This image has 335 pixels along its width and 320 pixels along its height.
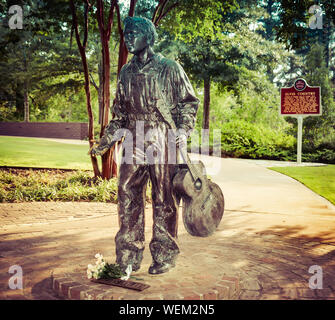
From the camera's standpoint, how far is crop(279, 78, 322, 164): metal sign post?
21.5m

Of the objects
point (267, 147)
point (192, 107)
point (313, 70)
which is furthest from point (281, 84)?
point (192, 107)

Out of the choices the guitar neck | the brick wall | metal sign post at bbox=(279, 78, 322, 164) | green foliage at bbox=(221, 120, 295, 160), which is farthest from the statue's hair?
the brick wall

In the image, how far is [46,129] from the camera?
1421 inches

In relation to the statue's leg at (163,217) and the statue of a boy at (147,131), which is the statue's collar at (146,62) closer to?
the statue of a boy at (147,131)

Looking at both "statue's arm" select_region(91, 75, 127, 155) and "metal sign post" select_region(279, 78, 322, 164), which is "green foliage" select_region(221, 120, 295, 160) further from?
"statue's arm" select_region(91, 75, 127, 155)

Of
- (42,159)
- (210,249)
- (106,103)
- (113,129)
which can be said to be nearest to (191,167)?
(113,129)

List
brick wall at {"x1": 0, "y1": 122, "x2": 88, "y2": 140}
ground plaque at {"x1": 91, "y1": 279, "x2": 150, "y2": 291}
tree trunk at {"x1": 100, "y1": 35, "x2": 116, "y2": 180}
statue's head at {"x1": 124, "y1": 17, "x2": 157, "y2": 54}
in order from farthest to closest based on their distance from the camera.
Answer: brick wall at {"x1": 0, "y1": 122, "x2": 88, "y2": 140} → tree trunk at {"x1": 100, "y1": 35, "x2": 116, "y2": 180} → statue's head at {"x1": 124, "y1": 17, "x2": 157, "y2": 54} → ground plaque at {"x1": 91, "y1": 279, "x2": 150, "y2": 291}

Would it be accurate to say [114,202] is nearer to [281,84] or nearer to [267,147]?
[267,147]

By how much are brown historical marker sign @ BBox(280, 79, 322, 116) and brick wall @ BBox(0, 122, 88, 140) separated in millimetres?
19787

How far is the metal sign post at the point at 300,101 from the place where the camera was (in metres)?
21.5

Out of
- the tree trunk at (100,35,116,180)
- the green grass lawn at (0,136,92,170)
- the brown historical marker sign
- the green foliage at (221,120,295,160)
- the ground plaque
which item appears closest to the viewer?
the ground plaque

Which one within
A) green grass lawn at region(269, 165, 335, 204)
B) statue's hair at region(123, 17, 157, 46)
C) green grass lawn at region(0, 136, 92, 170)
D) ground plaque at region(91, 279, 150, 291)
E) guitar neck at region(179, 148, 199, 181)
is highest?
statue's hair at region(123, 17, 157, 46)

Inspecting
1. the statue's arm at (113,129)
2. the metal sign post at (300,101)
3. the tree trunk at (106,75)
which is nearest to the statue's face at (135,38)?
the statue's arm at (113,129)

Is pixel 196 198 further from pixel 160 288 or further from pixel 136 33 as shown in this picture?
pixel 136 33
